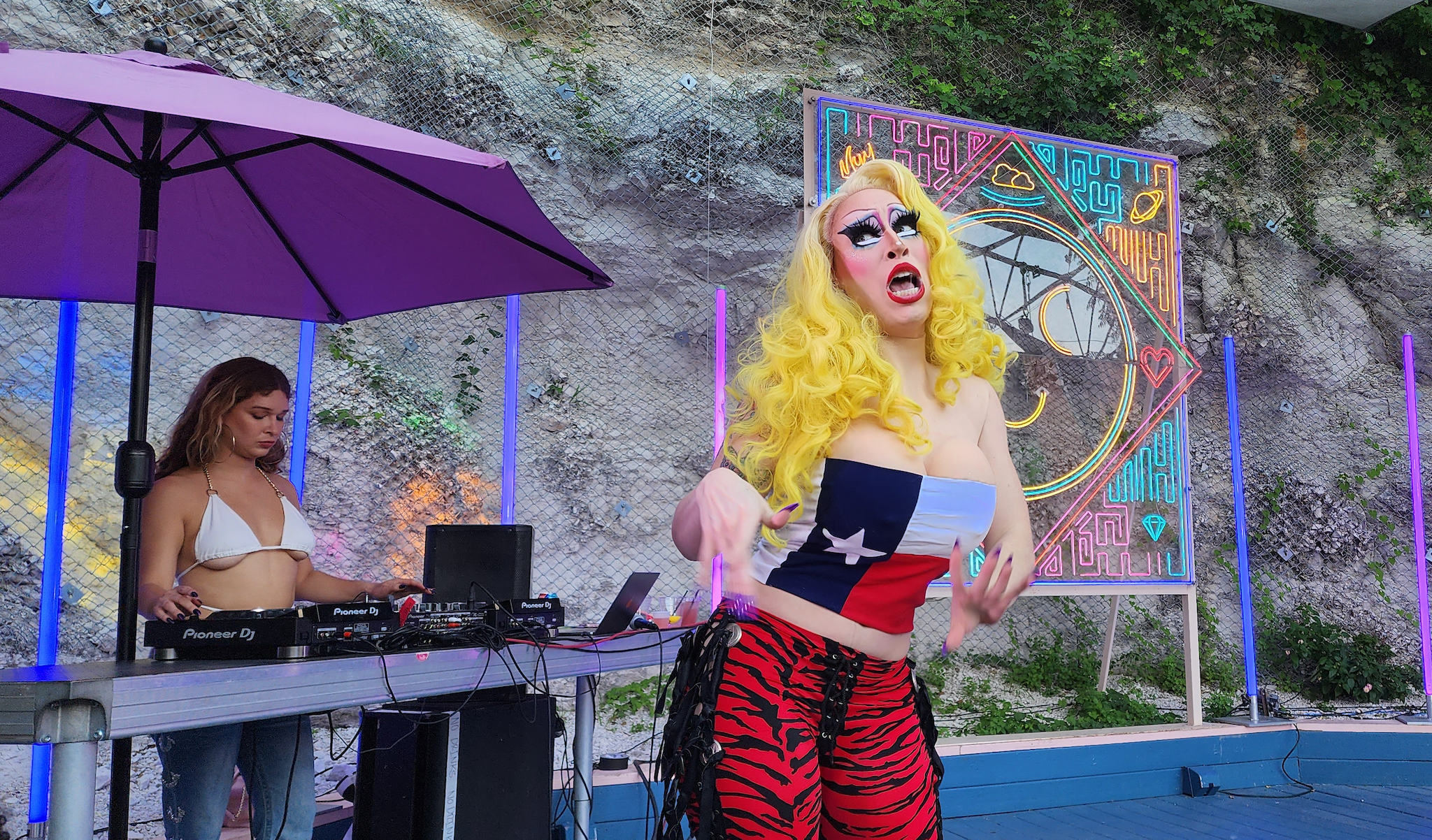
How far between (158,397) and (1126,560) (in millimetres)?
5829

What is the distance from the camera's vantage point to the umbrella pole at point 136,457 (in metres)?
2.06

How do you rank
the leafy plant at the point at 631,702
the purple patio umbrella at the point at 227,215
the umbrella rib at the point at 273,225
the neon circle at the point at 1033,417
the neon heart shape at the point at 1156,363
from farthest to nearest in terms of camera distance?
the leafy plant at the point at 631,702 → the neon heart shape at the point at 1156,363 → the neon circle at the point at 1033,417 → the umbrella rib at the point at 273,225 → the purple patio umbrella at the point at 227,215

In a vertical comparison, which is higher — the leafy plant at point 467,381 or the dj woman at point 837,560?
the leafy plant at point 467,381

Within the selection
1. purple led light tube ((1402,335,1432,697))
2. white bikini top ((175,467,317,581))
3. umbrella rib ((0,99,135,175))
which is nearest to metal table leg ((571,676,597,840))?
white bikini top ((175,467,317,581))

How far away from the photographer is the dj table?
123cm

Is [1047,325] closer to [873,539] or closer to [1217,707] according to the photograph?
[1217,707]

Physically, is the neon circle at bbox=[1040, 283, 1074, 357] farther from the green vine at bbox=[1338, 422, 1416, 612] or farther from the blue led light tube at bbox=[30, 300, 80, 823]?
the green vine at bbox=[1338, 422, 1416, 612]

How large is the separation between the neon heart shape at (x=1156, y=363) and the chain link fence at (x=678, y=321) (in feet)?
7.97

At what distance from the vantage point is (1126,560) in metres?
4.62

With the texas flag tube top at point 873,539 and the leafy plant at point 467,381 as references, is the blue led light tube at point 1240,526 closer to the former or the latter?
the texas flag tube top at point 873,539

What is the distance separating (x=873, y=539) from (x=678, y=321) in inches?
265

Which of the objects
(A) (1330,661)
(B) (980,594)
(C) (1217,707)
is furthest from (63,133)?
(A) (1330,661)

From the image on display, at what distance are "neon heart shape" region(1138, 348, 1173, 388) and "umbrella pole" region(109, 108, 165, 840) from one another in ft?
13.7

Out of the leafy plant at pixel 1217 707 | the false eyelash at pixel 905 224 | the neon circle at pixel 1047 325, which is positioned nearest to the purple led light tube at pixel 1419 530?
the leafy plant at pixel 1217 707
